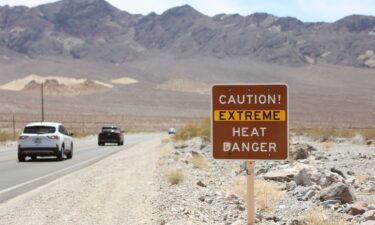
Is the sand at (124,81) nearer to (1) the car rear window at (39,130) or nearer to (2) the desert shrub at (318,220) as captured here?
(1) the car rear window at (39,130)

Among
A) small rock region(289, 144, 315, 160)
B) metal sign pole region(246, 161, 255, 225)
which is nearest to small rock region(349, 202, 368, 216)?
metal sign pole region(246, 161, 255, 225)

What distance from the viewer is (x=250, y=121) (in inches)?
320

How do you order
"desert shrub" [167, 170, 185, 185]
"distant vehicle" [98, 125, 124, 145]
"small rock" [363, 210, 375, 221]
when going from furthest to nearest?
"distant vehicle" [98, 125, 124, 145] < "desert shrub" [167, 170, 185, 185] < "small rock" [363, 210, 375, 221]

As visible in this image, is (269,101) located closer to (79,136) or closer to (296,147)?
(296,147)

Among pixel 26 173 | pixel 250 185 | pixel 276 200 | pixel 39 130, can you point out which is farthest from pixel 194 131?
pixel 250 185

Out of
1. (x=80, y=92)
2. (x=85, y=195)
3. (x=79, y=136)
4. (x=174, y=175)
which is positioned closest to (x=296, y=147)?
(x=174, y=175)

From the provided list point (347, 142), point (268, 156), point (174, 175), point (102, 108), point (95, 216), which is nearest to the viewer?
point (268, 156)

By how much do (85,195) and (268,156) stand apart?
8.60m

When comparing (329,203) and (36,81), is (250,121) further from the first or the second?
(36,81)

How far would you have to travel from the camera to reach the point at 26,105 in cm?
13075

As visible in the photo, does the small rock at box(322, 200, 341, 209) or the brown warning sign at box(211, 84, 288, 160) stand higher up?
the brown warning sign at box(211, 84, 288, 160)

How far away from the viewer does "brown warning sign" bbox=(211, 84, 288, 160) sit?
26.4ft

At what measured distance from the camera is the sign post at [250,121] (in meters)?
8.05

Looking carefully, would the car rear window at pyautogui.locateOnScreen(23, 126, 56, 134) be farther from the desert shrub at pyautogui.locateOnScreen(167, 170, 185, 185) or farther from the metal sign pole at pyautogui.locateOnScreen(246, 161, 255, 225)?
the metal sign pole at pyautogui.locateOnScreen(246, 161, 255, 225)
